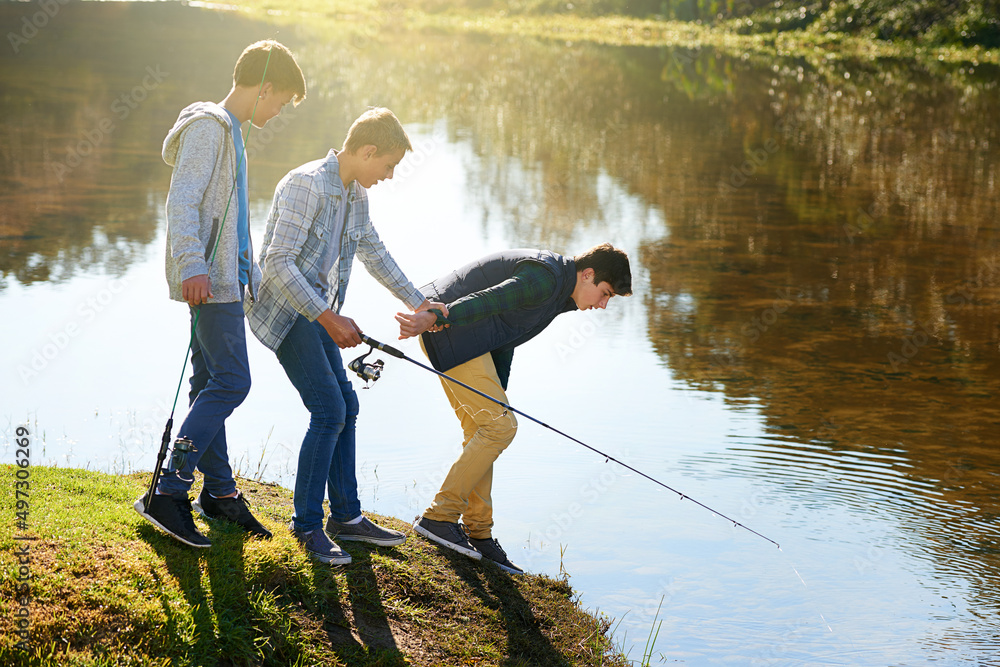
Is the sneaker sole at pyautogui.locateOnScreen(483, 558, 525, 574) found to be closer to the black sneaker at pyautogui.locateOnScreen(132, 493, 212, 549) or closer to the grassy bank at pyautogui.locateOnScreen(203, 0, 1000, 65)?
the black sneaker at pyautogui.locateOnScreen(132, 493, 212, 549)

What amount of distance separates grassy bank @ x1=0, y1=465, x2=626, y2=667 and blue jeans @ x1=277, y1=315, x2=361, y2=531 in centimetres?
20

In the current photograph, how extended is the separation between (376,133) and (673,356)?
4.72 metres

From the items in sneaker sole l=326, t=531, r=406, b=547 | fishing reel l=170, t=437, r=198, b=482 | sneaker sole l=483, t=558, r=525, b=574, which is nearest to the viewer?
fishing reel l=170, t=437, r=198, b=482

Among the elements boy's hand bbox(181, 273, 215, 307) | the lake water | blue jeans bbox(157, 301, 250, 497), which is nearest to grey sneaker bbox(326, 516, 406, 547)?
blue jeans bbox(157, 301, 250, 497)

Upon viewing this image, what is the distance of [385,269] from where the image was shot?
4254 millimetres

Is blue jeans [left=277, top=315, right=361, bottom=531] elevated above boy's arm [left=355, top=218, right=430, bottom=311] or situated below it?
below

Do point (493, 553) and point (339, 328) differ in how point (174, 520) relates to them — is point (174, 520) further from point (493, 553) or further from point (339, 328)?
point (493, 553)

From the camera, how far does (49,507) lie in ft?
12.3

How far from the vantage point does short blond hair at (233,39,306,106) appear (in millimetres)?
3584

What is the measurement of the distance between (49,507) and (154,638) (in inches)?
35.6

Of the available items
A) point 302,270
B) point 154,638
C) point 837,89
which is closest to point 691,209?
point 302,270

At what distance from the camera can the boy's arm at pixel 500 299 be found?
409 centimetres

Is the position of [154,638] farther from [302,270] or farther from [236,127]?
[236,127]

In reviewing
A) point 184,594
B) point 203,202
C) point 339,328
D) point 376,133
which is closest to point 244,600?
point 184,594
